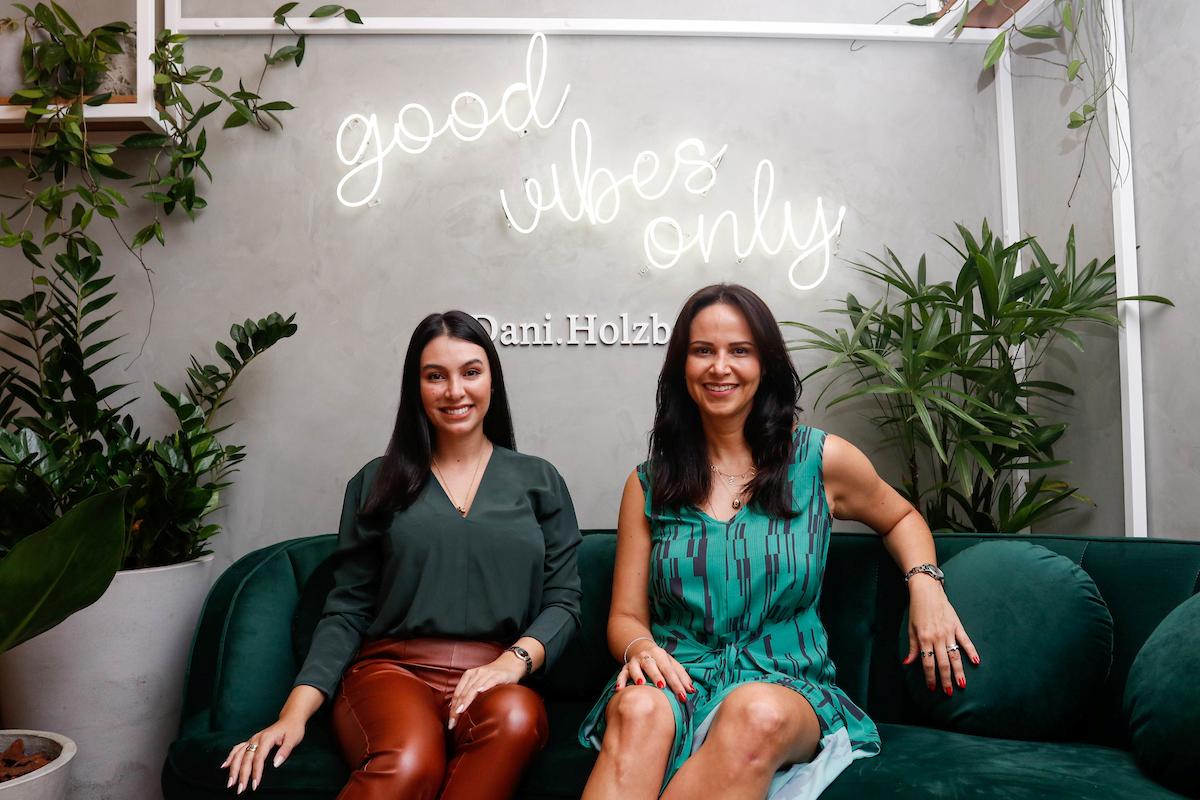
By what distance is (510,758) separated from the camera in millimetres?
1545

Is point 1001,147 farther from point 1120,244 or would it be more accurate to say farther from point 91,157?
point 91,157

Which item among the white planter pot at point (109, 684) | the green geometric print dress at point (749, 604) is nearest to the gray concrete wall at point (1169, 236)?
the green geometric print dress at point (749, 604)

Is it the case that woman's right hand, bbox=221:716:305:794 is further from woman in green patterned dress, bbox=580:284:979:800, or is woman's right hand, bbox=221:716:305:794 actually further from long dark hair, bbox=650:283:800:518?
long dark hair, bbox=650:283:800:518

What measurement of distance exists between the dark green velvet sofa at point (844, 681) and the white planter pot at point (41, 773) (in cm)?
19

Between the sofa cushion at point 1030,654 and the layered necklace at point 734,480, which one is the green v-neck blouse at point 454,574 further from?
the sofa cushion at point 1030,654

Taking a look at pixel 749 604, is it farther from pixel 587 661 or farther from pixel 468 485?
pixel 468 485

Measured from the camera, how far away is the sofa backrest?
5.85ft

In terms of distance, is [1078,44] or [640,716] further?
[1078,44]

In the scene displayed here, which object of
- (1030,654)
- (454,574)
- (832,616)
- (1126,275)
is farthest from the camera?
(1126,275)

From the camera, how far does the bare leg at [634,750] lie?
55.7 inches

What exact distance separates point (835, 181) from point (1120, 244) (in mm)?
876

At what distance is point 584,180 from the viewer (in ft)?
9.03

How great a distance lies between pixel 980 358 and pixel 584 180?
1360mm

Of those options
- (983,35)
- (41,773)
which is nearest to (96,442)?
(41,773)
